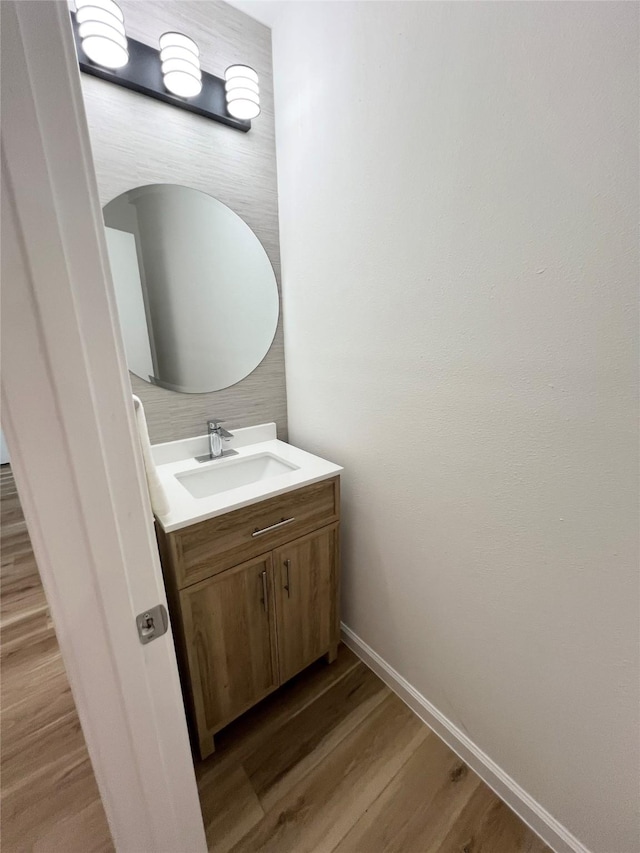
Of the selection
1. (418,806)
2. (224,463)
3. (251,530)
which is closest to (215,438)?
(224,463)

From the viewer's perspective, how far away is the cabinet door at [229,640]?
3.50ft

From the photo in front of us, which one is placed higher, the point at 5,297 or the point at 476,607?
the point at 5,297

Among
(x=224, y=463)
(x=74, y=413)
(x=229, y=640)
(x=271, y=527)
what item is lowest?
(x=229, y=640)

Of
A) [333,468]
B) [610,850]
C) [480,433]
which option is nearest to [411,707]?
[610,850]

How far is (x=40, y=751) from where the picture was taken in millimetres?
1220

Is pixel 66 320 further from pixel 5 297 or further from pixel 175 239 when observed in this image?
pixel 175 239

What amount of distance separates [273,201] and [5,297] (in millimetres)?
1390

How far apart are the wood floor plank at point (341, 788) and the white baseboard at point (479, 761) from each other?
0.06 m

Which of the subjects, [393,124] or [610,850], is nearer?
[610,850]

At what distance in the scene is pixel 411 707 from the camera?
52.7 inches

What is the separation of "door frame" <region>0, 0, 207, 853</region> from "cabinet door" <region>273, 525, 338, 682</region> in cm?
66

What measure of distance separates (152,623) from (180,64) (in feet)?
5.16

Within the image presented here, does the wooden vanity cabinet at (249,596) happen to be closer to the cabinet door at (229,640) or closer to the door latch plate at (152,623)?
the cabinet door at (229,640)

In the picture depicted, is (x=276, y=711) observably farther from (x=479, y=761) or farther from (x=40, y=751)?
(x=40, y=751)
